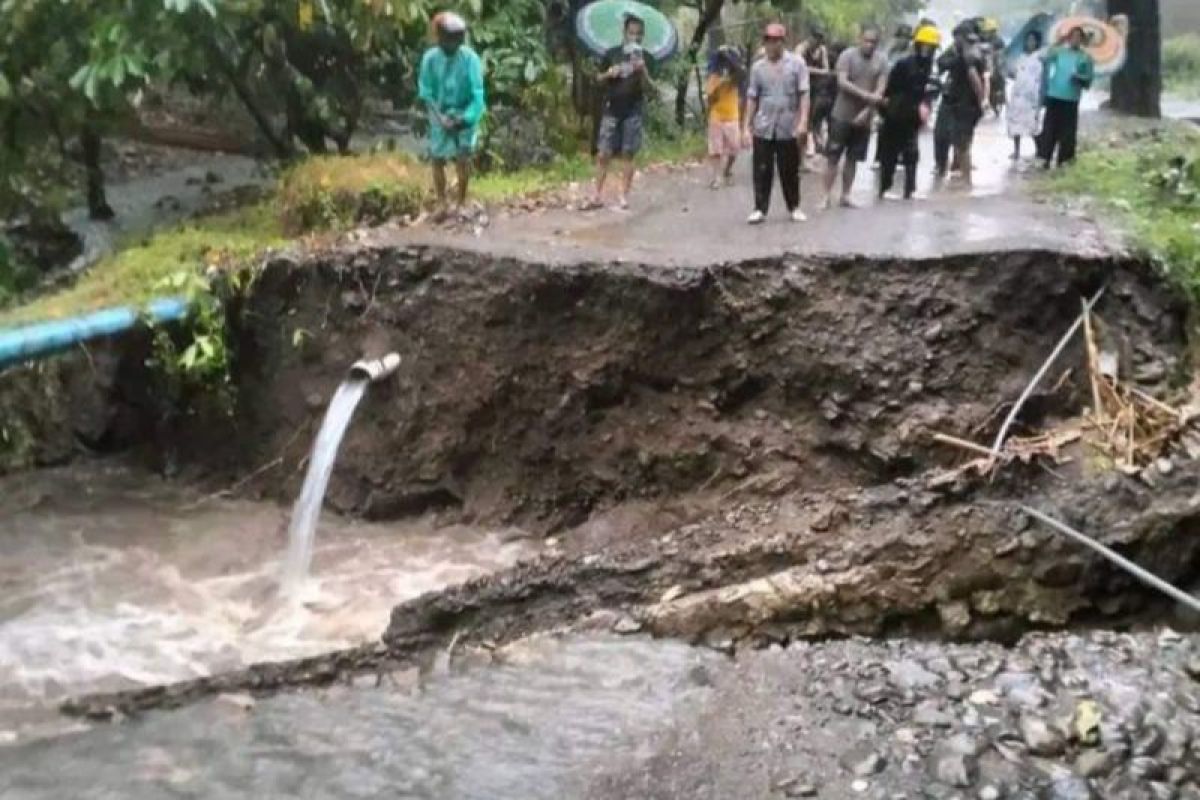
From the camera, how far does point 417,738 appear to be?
6.46 meters

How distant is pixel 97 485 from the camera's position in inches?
445

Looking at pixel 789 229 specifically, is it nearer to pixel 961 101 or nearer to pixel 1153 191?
pixel 1153 191

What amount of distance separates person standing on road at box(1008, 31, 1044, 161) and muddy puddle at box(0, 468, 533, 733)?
926 cm

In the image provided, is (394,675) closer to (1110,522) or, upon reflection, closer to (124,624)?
(124,624)

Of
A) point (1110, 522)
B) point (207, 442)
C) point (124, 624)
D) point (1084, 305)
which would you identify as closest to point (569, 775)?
point (1110, 522)

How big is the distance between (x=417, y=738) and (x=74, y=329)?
555 cm

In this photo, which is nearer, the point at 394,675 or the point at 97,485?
the point at 394,675

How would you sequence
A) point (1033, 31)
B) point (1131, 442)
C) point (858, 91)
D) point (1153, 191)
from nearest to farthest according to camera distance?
point (1131, 442) → point (858, 91) → point (1153, 191) → point (1033, 31)

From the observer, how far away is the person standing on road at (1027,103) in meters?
15.9

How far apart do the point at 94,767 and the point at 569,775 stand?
2.34 m

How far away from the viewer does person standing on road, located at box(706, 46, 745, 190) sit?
13.6 meters

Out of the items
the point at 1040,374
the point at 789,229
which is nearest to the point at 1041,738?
the point at 1040,374

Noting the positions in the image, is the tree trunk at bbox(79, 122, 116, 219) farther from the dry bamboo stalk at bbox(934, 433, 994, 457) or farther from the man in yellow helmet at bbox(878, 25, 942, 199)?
the dry bamboo stalk at bbox(934, 433, 994, 457)

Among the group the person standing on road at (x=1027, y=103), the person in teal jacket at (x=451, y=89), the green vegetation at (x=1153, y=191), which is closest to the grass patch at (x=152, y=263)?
the person in teal jacket at (x=451, y=89)
